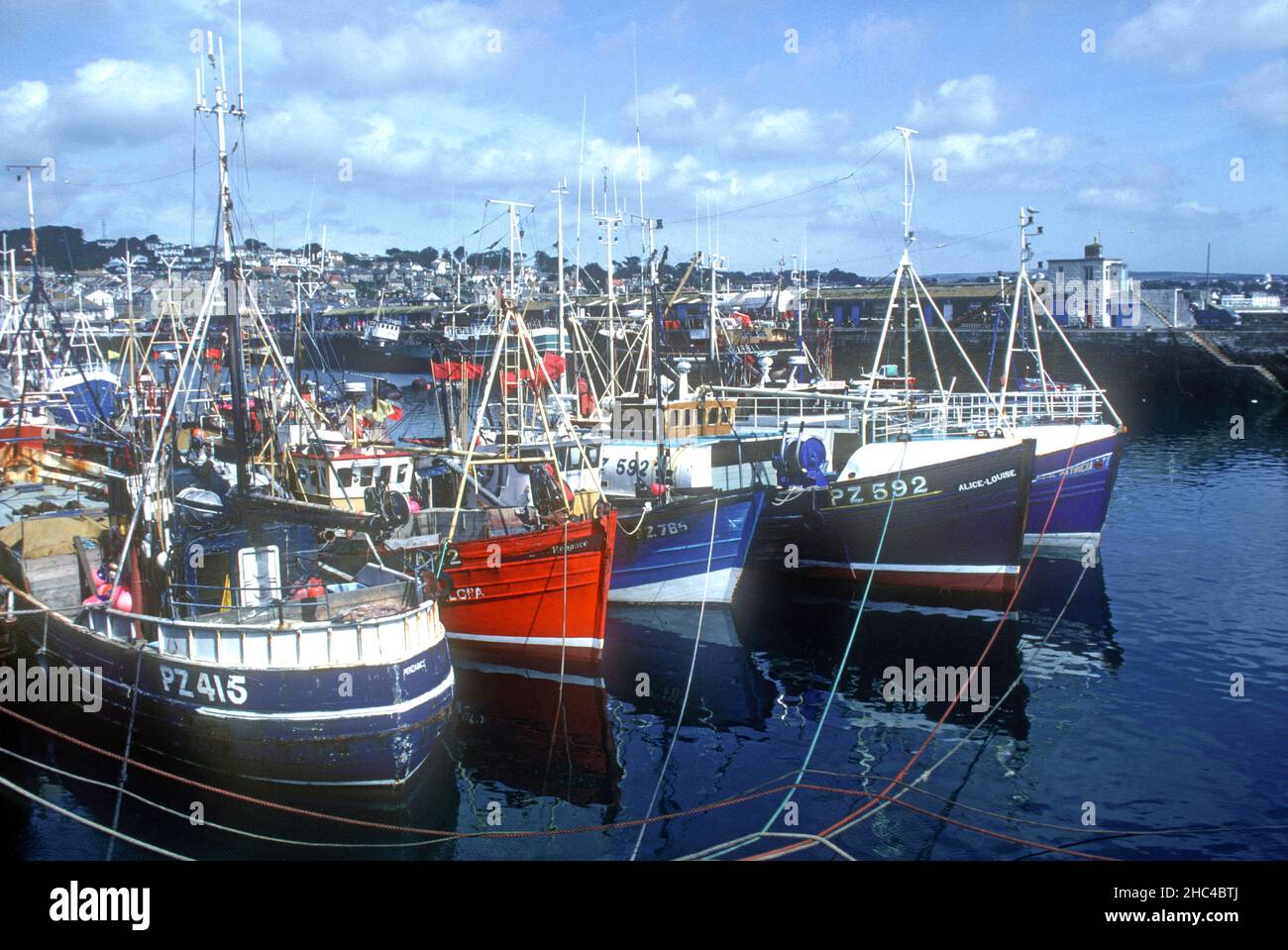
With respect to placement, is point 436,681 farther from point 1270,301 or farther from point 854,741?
point 1270,301

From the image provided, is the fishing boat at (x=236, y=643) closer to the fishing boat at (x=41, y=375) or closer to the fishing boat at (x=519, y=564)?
the fishing boat at (x=519, y=564)

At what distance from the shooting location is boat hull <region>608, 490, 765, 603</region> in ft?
78.1

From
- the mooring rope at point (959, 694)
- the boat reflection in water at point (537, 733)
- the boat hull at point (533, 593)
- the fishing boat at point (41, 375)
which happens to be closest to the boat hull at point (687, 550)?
the boat hull at point (533, 593)

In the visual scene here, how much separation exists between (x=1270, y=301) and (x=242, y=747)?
12369 cm

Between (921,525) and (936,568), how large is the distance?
1.15 meters

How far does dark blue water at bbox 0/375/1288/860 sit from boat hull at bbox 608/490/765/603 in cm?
67

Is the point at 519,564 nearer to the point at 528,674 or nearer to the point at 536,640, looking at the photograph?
the point at 536,640

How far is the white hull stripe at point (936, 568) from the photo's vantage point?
2512 cm

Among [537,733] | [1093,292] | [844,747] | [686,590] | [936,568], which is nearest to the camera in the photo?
[844,747]

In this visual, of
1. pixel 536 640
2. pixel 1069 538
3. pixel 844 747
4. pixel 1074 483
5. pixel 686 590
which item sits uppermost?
pixel 1074 483

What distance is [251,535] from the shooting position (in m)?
16.5

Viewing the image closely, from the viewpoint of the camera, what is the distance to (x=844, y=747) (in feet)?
56.2

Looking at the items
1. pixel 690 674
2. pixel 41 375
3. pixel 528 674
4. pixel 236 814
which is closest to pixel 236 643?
pixel 236 814

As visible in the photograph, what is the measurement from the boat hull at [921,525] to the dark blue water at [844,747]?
122 centimetres
